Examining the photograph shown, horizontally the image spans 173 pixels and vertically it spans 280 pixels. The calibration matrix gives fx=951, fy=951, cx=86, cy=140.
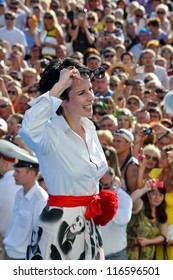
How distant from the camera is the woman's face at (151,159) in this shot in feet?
32.4

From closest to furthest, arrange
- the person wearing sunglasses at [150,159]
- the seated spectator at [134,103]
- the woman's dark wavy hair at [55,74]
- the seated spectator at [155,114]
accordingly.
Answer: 1. the woman's dark wavy hair at [55,74]
2. the person wearing sunglasses at [150,159]
3. the seated spectator at [155,114]
4. the seated spectator at [134,103]

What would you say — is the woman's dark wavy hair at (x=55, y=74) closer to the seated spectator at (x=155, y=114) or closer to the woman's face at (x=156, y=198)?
the woman's face at (x=156, y=198)

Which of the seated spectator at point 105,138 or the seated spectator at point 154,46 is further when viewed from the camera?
the seated spectator at point 154,46

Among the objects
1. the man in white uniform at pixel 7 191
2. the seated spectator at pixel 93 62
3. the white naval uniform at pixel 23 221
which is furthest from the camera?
the seated spectator at pixel 93 62

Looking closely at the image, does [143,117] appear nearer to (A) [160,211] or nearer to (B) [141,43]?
(A) [160,211]

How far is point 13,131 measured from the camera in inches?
445

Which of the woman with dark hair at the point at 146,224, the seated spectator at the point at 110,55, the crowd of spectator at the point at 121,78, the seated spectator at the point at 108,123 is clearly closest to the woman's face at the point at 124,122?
the crowd of spectator at the point at 121,78

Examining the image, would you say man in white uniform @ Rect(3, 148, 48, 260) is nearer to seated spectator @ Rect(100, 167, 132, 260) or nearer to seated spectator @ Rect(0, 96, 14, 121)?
seated spectator @ Rect(100, 167, 132, 260)

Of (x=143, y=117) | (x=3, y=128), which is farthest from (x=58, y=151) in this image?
(x=143, y=117)

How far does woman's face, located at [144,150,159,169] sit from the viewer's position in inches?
388

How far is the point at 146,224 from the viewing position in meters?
9.04

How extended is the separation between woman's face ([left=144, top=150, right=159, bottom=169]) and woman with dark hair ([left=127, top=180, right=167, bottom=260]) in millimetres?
797
